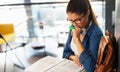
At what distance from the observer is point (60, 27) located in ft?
15.8

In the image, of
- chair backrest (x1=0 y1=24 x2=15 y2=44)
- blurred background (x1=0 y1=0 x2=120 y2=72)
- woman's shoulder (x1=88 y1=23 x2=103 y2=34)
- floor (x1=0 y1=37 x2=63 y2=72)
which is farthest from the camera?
blurred background (x1=0 y1=0 x2=120 y2=72)

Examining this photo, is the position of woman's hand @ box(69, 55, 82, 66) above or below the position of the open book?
below

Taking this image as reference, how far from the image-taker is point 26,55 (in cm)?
388

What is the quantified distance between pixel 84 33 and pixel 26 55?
2625mm

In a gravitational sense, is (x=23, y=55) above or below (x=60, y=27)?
below

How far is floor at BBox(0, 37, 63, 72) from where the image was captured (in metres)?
3.34

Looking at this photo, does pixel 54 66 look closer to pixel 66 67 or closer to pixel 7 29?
pixel 66 67

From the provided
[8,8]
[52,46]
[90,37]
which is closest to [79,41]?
[90,37]

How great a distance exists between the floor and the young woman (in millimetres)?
1972

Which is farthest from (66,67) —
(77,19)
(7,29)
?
(7,29)

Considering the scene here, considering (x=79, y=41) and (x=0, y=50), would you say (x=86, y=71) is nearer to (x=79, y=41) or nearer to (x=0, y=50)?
(x=79, y=41)

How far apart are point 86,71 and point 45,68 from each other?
26cm

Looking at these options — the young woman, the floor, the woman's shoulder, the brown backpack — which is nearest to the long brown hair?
the young woman

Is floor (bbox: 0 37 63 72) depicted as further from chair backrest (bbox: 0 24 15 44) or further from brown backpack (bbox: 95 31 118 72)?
brown backpack (bbox: 95 31 118 72)
